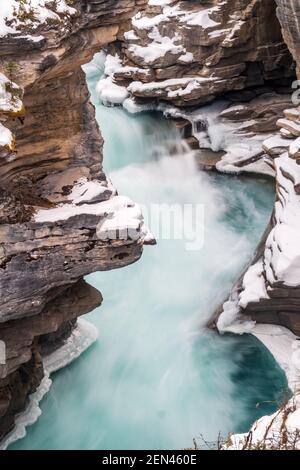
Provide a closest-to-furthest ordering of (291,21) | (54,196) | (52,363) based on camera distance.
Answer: (54,196) → (52,363) → (291,21)

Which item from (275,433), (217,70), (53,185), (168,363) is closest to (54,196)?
(53,185)

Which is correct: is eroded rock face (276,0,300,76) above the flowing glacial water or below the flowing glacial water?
above

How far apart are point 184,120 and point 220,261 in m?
9.39

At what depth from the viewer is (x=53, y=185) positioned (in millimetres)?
9750

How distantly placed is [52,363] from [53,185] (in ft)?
18.0

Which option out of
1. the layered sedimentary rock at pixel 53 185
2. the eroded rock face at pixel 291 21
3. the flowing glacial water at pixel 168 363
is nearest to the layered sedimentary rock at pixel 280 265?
the eroded rock face at pixel 291 21

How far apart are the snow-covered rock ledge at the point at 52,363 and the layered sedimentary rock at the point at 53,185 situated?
0.98 m

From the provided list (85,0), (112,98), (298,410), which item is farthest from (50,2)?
(112,98)

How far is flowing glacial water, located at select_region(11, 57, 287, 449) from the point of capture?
443 inches

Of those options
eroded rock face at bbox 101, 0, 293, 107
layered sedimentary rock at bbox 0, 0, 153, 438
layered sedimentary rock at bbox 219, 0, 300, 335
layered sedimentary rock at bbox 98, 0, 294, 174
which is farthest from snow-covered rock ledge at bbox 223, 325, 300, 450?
eroded rock face at bbox 101, 0, 293, 107

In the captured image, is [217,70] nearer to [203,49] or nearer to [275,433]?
[203,49]

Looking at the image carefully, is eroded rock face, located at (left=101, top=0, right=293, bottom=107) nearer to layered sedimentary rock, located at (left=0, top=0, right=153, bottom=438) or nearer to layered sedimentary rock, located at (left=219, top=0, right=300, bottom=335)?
layered sedimentary rock, located at (left=219, top=0, right=300, bottom=335)

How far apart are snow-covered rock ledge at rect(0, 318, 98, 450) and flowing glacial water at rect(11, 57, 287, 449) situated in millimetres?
169

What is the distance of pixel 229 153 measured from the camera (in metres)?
21.3
